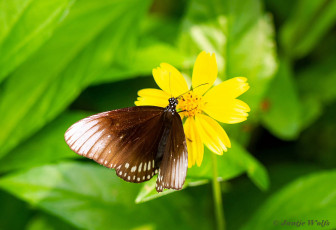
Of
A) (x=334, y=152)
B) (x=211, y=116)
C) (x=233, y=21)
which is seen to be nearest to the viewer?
(x=211, y=116)

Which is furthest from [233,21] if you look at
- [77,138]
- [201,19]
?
[77,138]

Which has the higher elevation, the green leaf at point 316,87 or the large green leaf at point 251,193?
the green leaf at point 316,87

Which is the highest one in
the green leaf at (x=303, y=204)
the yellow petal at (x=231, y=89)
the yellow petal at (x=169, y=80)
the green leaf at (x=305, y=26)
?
the green leaf at (x=305, y=26)

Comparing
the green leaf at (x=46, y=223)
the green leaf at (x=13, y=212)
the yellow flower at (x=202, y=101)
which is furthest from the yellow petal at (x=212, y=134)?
the green leaf at (x=13, y=212)

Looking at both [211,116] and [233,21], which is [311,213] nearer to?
[211,116]

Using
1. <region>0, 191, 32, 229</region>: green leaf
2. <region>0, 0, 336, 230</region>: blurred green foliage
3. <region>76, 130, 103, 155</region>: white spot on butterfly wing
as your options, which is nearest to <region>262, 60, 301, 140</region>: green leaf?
<region>0, 0, 336, 230</region>: blurred green foliage

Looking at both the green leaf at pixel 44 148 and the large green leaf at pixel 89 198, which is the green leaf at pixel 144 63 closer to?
the green leaf at pixel 44 148

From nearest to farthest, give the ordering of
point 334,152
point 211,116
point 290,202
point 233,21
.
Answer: point 211,116 → point 290,202 → point 233,21 → point 334,152
